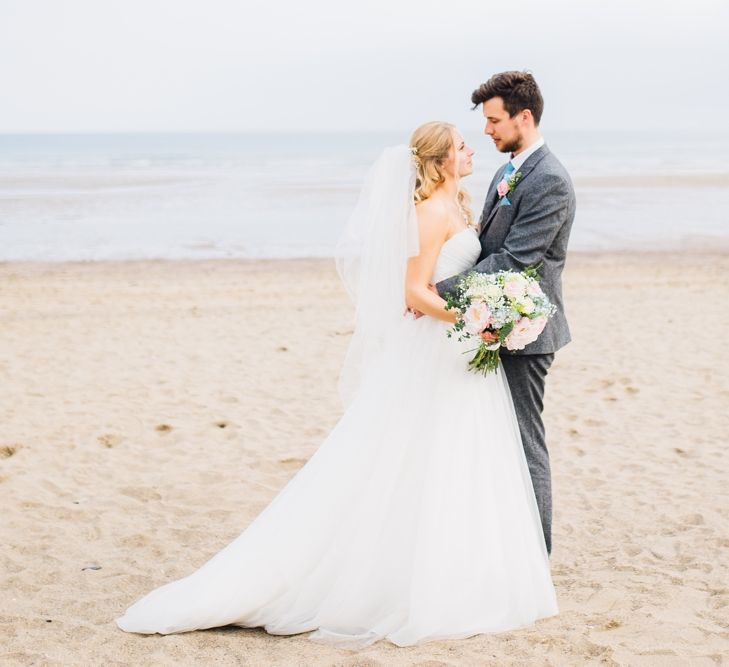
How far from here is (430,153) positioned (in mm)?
3963

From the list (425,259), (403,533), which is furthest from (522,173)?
(403,533)

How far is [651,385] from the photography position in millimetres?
8375

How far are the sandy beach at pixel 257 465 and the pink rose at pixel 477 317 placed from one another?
1.22m

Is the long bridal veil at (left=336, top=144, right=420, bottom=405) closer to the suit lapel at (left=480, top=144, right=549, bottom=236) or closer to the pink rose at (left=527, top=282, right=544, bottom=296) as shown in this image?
the suit lapel at (left=480, top=144, right=549, bottom=236)

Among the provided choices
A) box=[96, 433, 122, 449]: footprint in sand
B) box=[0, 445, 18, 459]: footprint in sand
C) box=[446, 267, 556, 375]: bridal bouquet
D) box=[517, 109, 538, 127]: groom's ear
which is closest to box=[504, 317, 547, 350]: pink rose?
box=[446, 267, 556, 375]: bridal bouquet

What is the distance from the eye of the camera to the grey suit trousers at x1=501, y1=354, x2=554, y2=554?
13.4 feet

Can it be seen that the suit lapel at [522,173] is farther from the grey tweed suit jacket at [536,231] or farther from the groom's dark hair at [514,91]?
the groom's dark hair at [514,91]

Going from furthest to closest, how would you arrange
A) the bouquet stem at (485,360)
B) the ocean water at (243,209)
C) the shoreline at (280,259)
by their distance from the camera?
the ocean water at (243,209) < the shoreline at (280,259) < the bouquet stem at (485,360)

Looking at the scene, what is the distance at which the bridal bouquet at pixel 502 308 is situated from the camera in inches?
141

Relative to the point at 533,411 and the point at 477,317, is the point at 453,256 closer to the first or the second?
the point at 477,317

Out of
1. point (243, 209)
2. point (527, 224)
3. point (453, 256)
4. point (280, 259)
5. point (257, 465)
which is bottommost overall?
point (280, 259)

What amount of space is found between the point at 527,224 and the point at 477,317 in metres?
0.56

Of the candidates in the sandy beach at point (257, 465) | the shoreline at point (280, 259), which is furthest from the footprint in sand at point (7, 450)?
the shoreline at point (280, 259)

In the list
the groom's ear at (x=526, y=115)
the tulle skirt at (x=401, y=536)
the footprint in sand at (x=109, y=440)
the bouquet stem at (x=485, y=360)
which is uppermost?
the groom's ear at (x=526, y=115)
